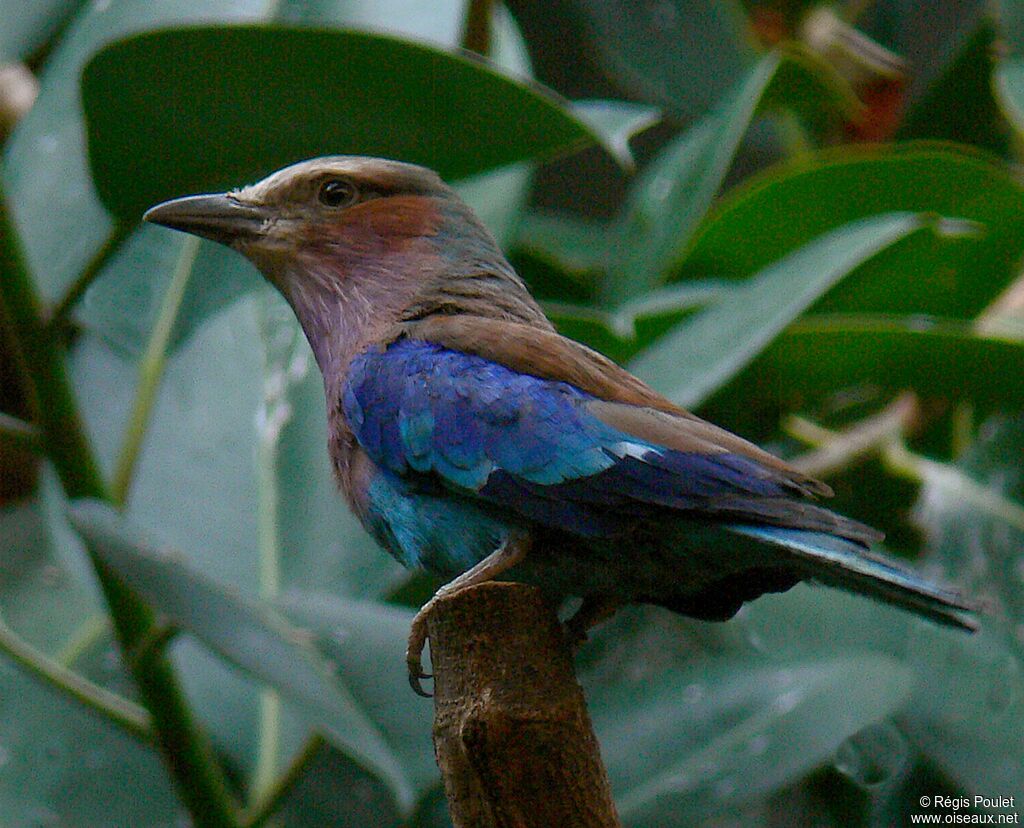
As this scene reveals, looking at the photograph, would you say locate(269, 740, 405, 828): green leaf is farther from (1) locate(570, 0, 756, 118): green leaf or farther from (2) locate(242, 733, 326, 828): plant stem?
(1) locate(570, 0, 756, 118): green leaf

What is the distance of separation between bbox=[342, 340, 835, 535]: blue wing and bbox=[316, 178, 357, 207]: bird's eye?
0.46m

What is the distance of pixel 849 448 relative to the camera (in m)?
3.54

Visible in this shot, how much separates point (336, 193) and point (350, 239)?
8cm

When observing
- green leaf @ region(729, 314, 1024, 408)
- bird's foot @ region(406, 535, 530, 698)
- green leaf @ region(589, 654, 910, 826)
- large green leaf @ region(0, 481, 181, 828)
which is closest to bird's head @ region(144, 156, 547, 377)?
bird's foot @ region(406, 535, 530, 698)

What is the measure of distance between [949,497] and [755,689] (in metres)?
0.77

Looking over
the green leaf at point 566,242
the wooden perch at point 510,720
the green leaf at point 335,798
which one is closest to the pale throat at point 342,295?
the wooden perch at point 510,720

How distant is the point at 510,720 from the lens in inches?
62.0

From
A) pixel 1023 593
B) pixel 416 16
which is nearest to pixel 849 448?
pixel 1023 593

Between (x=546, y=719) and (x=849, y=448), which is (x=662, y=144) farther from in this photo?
(x=546, y=719)

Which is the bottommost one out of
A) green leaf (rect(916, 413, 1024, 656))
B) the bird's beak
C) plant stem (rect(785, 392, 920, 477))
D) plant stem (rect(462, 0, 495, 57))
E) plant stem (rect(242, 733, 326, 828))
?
plant stem (rect(242, 733, 326, 828))

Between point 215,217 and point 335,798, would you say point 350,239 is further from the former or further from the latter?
point 335,798

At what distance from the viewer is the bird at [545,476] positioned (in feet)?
5.44

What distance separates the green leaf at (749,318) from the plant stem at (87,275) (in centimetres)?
99

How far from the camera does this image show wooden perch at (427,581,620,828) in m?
1.56
